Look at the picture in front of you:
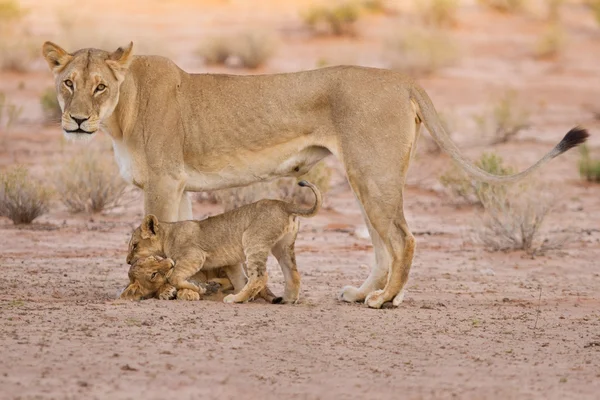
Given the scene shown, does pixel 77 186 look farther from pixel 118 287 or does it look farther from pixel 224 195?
pixel 118 287

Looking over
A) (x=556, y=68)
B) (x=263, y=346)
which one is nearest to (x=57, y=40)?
(x=556, y=68)

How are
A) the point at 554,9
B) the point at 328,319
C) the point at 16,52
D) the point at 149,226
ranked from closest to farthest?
the point at 328,319 → the point at 149,226 → the point at 16,52 → the point at 554,9

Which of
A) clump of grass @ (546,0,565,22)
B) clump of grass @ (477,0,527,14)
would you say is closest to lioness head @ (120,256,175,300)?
clump of grass @ (546,0,565,22)

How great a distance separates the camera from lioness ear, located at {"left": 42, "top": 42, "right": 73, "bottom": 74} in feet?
29.0

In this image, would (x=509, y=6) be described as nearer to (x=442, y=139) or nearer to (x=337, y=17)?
(x=337, y=17)

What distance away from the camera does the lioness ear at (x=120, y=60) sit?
885 cm

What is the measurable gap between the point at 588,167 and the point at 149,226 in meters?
9.99

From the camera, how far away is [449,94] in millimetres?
23766

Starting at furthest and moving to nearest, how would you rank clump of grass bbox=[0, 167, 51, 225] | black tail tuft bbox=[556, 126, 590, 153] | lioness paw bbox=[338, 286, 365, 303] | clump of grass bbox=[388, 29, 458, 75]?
clump of grass bbox=[388, 29, 458, 75] < clump of grass bbox=[0, 167, 51, 225] < lioness paw bbox=[338, 286, 365, 303] < black tail tuft bbox=[556, 126, 590, 153]

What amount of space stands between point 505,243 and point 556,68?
16098mm

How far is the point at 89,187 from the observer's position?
549 inches

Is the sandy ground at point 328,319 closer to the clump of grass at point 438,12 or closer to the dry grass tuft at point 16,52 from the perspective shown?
the dry grass tuft at point 16,52

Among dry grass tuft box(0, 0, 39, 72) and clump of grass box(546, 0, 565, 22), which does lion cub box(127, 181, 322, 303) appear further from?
clump of grass box(546, 0, 565, 22)

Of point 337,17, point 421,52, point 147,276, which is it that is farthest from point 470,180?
point 337,17
